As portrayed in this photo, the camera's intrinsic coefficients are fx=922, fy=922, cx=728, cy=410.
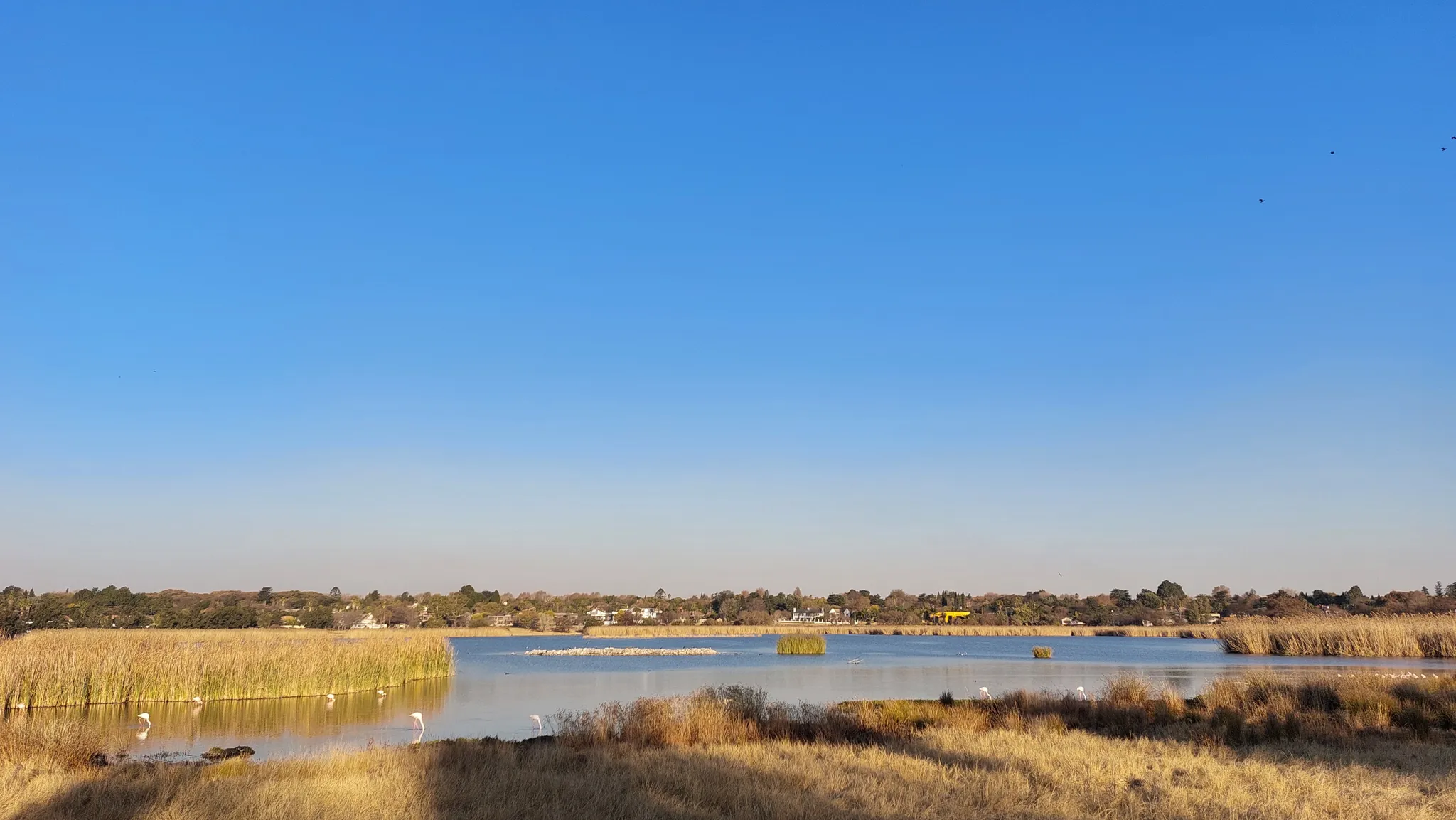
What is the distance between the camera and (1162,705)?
1859 centimetres

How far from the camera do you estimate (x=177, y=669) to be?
81.9 feet

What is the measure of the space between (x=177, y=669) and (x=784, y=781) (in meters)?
21.3

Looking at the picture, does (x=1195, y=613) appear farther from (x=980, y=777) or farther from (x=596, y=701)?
(x=980, y=777)

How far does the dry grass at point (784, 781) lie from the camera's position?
884 cm

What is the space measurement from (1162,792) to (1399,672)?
87.7 feet

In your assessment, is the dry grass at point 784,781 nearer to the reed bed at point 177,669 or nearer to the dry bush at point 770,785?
the dry bush at point 770,785

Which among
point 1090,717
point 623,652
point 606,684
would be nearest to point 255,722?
point 606,684

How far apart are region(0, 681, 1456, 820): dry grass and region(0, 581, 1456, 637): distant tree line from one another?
35.7 meters

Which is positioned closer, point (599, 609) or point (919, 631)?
point (919, 631)

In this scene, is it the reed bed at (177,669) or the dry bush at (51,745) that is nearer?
the dry bush at (51,745)

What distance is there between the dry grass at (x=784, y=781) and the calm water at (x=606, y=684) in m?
4.40

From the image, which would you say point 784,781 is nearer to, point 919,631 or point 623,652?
point 623,652

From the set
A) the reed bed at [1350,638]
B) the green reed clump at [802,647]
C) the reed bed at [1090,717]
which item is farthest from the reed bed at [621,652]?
the reed bed at [1090,717]

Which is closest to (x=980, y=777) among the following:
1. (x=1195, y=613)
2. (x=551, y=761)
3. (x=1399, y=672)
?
(x=551, y=761)
